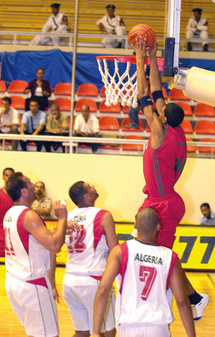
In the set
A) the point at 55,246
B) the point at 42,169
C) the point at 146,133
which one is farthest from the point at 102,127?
the point at 55,246

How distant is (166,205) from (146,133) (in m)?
7.77

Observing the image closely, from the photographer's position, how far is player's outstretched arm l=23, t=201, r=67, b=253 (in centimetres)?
430

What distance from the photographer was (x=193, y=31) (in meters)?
15.1

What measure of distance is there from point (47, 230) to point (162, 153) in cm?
129

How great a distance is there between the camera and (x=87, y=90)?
46.4 feet

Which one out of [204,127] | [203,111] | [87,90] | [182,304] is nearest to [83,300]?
[182,304]

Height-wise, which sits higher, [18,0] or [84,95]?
[18,0]

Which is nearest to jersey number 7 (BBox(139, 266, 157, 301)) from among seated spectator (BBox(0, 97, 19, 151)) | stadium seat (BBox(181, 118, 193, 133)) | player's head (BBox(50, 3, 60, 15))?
seated spectator (BBox(0, 97, 19, 151))

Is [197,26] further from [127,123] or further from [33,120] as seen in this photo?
[33,120]

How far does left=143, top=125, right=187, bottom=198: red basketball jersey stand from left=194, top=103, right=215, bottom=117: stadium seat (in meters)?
8.94

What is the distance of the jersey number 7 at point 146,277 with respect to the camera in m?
3.74

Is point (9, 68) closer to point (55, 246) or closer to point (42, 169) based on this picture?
point (42, 169)

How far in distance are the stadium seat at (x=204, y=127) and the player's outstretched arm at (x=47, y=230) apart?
357 inches

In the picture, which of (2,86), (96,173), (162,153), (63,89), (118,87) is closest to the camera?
(162,153)
